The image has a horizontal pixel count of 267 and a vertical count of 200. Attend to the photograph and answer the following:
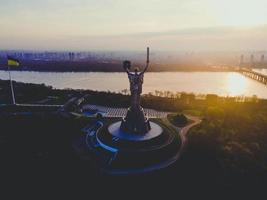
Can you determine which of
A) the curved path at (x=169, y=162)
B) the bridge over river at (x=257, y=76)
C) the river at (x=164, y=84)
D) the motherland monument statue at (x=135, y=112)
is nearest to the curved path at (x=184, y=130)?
the curved path at (x=169, y=162)

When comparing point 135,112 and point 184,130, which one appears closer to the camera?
point 135,112

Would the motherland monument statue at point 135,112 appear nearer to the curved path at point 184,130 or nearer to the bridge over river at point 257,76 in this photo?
the curved path at point 184,130

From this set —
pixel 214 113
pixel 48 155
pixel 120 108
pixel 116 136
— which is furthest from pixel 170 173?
pixel 120 108

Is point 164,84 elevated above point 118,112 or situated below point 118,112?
below

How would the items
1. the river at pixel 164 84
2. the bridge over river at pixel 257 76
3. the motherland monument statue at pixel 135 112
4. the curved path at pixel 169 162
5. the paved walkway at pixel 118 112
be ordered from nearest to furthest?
the curved path at pixel 169 162, the motherland monument statue at pixel 135 112, the paved walkway at pixel 118 112, the river at pixel 164 84, the bridge over river at pixel 257 76

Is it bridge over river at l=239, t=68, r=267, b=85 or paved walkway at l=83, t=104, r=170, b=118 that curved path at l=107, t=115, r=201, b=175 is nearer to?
paved walkway at l=83, t=104, r=170, b=118

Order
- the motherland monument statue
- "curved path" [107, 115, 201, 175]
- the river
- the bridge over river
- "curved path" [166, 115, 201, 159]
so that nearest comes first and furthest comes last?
1. "curved path" [107, 115, 201, 175]
2. "curved path" [166, 115, 201, 159]
3. the motherland monument statue
4. the river
5. the bridge over river

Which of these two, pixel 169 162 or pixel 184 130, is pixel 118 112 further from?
pixel 169 162

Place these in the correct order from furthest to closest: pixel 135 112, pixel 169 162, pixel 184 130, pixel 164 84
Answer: pixel 164 84
pixel 184 130
pixel 135 112
pixel 169 162

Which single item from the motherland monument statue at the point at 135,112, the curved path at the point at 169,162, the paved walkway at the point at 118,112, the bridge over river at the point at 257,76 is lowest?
the bridge over river at the point at 257,76

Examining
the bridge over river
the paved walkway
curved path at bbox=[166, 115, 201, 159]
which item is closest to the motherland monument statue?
curved path at bbox=[166, 115, 201, 159]

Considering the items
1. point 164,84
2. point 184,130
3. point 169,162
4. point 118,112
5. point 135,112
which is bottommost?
point 164,84

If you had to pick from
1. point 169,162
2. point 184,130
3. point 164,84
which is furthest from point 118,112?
point 164,84
